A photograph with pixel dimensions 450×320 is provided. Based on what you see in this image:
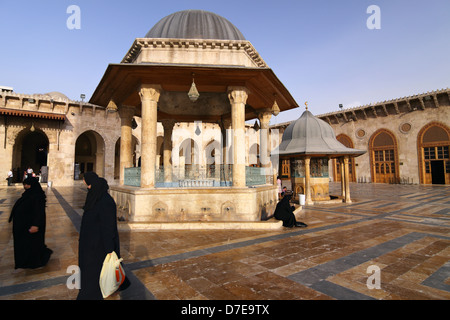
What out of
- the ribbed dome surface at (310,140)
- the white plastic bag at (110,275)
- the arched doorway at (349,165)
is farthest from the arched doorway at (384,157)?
the white plastic bag at (110,275)

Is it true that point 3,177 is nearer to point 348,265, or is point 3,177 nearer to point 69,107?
point 69,107

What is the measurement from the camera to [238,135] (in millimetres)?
7496

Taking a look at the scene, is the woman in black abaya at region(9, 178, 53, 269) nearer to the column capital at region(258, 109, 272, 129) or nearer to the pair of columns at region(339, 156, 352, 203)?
the column capital at region(258, 109, 272, 129)

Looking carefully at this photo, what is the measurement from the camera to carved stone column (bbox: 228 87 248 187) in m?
7.43

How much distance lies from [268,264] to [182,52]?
273 inches

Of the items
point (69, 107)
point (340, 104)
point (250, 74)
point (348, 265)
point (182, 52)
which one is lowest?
point (348, 265)

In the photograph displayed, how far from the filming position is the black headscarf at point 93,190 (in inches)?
112

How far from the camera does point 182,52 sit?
789cm

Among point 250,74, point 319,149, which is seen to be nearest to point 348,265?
point 250,74

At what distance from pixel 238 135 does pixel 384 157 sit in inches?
1052

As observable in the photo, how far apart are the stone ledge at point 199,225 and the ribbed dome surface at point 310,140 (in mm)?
6891

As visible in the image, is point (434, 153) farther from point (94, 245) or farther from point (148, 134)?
point (94, 245)

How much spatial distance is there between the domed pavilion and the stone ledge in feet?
1.18
